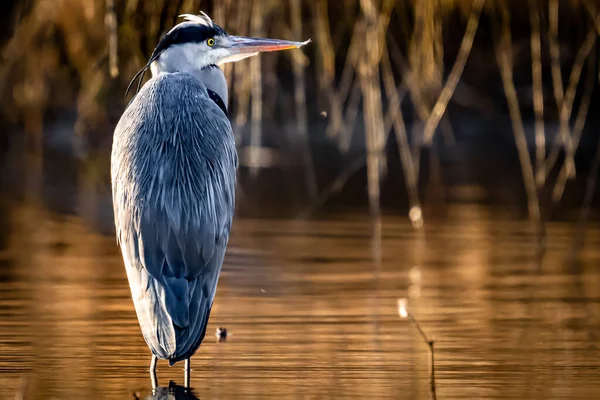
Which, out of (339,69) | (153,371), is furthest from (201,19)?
(339,69)

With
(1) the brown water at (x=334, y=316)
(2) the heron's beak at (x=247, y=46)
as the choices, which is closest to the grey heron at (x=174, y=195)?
(2) the heron's beak at (x=247, y=46)

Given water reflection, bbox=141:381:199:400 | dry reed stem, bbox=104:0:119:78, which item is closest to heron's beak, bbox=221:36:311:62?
dry reed stem, bbox=104:0:119:78

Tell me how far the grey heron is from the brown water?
0.27 meters

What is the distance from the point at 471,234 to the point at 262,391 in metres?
4.46

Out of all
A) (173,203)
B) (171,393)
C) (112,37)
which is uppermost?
(112,37)

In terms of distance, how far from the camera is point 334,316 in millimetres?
6180

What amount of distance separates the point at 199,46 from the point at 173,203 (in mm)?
1159

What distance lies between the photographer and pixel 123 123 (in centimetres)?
566

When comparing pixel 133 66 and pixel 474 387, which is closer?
pixel 474 387

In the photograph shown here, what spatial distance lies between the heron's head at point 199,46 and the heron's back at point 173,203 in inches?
9.4

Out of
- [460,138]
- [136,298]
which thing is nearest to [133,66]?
[136,298]

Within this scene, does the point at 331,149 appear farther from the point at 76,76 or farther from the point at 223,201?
the point at 223,201

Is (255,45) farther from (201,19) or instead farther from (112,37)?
(112,37)

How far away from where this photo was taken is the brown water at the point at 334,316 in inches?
190
